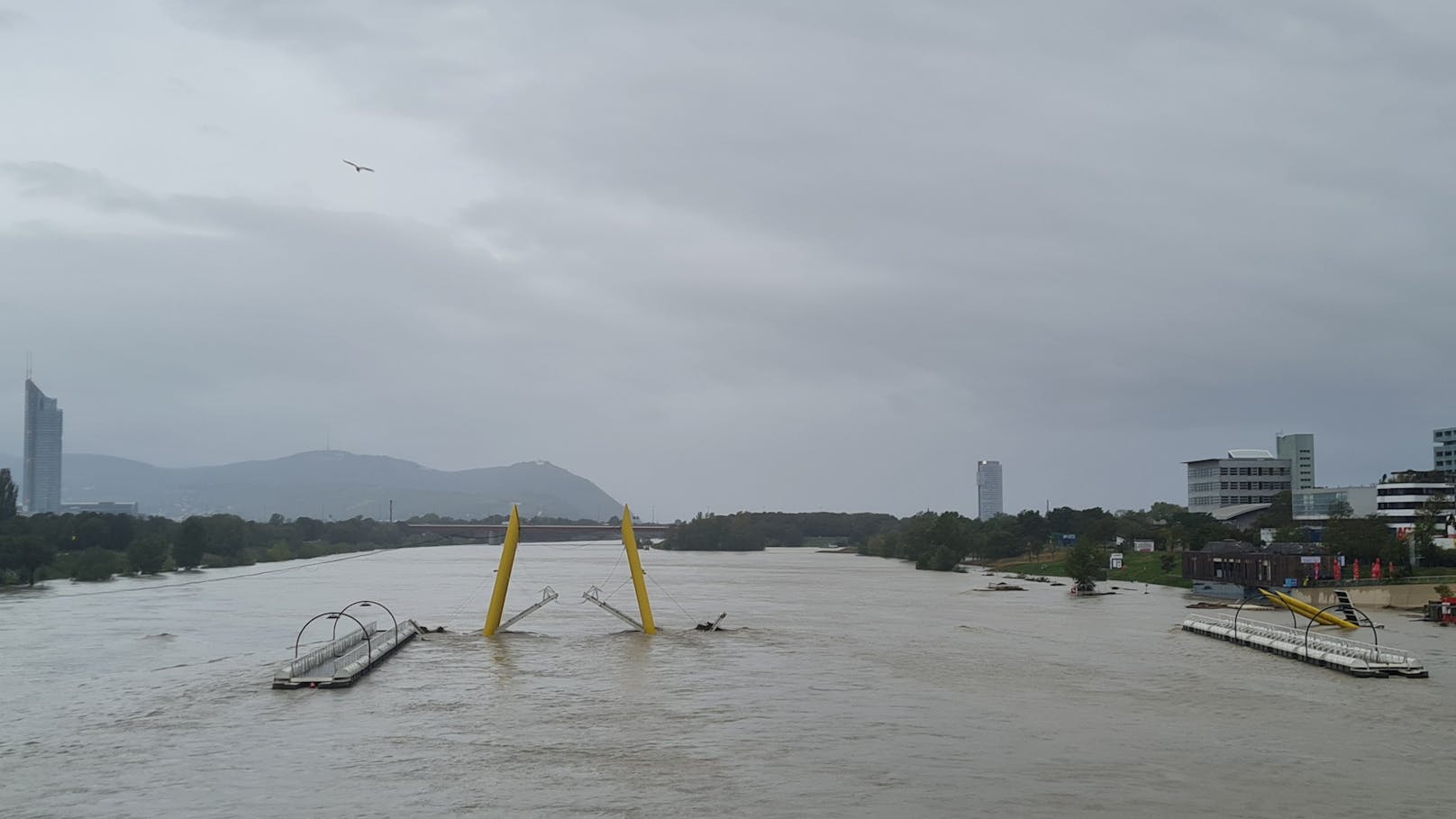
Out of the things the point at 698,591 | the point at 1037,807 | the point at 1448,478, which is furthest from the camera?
the point at 1448,478

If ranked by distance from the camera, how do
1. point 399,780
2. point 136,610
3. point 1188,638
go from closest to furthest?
point 399,780
point 1188,638
point 136,610

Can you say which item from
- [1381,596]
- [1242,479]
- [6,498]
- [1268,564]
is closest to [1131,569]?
[1268,564]

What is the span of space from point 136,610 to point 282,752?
4795 cm

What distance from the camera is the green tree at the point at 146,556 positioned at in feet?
360

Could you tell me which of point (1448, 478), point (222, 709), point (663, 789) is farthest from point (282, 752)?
point (1448, 478)

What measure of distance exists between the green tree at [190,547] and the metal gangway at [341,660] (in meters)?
73.4

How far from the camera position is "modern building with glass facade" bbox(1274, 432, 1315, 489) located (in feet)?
627

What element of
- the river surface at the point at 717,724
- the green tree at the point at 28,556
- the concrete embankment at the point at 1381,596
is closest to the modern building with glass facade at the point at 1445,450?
the concrete embankment at the point at 1381,596

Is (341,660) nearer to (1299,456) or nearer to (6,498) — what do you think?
(6,498)

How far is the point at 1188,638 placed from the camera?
6053cm

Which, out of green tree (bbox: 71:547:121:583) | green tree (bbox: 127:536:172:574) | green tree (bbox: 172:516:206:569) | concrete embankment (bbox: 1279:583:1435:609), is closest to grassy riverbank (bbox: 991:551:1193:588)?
concrete embankment (bbox: 1279:583:1435:609)

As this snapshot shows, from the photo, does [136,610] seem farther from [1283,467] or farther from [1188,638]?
[1283,467]

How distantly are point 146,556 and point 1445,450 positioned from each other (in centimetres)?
17939

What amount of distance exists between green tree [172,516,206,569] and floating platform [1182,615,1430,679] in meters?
95.9
